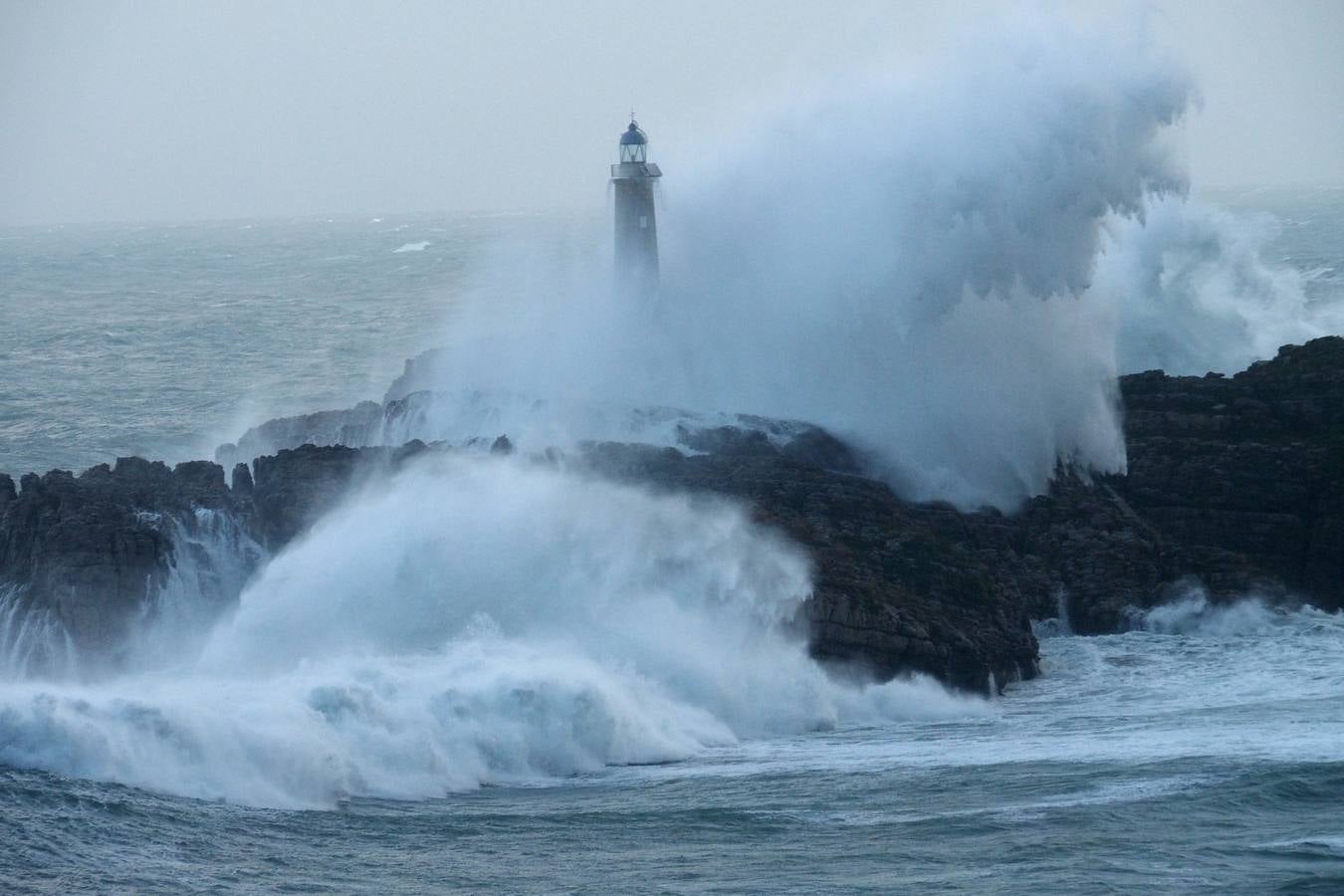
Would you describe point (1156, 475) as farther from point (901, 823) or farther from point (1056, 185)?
point (901, 823)

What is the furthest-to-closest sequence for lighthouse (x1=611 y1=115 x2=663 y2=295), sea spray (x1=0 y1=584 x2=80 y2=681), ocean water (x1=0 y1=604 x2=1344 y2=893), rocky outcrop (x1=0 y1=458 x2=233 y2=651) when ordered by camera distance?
lighthouse (x1=611 y1=115 x2=663 y2=295) → rocky outcrop (x1=0 y1=458 x2=233 y2=651) → sea spray (x1=0 y1=584 x2=80 y2=681) → ocean water (x1=0 y1=604 x2=1344 y2=893)

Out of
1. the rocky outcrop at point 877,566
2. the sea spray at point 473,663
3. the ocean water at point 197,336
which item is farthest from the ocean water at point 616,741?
the ocean water at point 197,336

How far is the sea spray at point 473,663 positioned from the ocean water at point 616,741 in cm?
4

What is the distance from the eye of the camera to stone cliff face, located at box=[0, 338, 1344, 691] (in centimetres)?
2094

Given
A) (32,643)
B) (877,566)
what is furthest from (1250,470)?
(32,643)

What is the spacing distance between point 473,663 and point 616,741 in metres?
1.86

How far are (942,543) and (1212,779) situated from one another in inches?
270

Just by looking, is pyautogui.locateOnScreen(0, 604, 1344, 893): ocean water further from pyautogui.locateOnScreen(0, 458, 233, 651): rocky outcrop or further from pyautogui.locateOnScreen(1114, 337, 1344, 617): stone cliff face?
pyautogui.locateOnScreen(0, 458, 233, 651): rocky outcrop

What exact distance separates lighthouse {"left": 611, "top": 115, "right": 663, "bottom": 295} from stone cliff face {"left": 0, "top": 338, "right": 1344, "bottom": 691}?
5.43 m

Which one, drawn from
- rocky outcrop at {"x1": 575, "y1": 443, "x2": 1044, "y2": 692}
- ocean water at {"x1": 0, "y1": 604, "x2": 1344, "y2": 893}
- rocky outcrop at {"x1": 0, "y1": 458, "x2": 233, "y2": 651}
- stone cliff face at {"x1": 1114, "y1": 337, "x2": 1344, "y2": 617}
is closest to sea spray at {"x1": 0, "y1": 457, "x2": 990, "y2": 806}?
rocky outcrop at {"x1": 575, "y1": 443, "x2": 1044, "y2": 692}

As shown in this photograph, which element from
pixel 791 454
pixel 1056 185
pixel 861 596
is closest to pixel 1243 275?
pixel 1056 185

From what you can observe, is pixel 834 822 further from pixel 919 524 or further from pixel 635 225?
pixel 635 225

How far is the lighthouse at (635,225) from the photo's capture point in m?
30.8

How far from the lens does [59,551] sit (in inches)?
835
